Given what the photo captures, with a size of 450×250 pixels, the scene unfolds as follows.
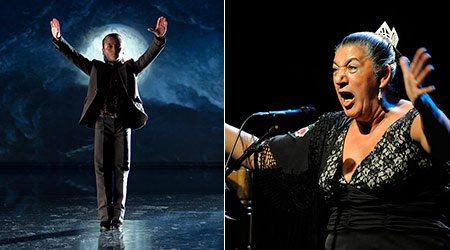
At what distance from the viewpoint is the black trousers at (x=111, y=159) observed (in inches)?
155

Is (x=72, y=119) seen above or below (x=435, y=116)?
above

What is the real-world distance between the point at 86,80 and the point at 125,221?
8.24m

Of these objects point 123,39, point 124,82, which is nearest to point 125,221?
point 124,82

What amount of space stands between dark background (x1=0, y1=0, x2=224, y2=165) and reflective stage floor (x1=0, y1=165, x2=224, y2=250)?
403 cm

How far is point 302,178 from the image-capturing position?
6.58 ft

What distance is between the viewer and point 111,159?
13.2 feet

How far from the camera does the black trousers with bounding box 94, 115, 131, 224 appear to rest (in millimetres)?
3926

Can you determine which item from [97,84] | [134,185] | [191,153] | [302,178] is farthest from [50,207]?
[191,153]

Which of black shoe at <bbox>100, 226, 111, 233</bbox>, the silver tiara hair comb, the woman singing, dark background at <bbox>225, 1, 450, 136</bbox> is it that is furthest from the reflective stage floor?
the silver tiara hair comb

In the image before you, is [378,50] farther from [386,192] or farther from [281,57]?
[281,57]

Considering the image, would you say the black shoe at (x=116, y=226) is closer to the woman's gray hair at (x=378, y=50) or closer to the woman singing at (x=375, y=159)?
the woman singing at (x=375, y=159)

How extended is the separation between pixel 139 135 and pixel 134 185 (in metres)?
4.35

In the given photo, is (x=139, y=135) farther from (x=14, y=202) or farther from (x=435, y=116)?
(x=435, y=116)

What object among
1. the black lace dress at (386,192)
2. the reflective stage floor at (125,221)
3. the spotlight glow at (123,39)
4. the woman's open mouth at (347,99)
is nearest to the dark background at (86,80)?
the spotlight glow at (123,39)
